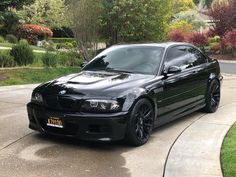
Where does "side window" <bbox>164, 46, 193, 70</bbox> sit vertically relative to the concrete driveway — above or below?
above

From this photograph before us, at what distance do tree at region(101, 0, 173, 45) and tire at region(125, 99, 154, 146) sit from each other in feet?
34.1

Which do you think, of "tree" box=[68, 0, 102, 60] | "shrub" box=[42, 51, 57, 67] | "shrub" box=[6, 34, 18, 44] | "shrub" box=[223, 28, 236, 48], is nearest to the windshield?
"shrub" box=[42, 51, 57, 67]

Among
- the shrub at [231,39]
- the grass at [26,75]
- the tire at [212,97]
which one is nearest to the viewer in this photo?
the tire at [212,97]

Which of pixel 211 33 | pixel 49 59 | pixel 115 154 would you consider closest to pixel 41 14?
pixel 211 33

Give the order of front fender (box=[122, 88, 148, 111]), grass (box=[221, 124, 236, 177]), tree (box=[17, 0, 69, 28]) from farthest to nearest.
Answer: tree (box=[17, 0, 69, 28])
front fender (box=[122, 88, 148, 111])
grass (box=[221, 124, 236, 177])

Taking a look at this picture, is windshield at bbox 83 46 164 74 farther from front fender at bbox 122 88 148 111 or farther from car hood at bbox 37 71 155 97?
front fender at bbox 122 88 148 111

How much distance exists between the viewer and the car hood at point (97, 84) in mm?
6613

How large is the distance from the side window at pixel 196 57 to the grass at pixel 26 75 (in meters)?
5.54

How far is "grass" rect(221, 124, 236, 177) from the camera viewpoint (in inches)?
222

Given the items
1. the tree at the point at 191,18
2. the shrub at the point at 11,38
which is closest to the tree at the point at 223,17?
the shrub at the point at 11,38

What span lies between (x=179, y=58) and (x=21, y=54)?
7558 mm

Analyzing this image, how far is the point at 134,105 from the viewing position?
6715 mm

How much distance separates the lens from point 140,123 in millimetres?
6879

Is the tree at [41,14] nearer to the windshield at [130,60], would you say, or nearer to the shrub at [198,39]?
the shrub at [198,39]
